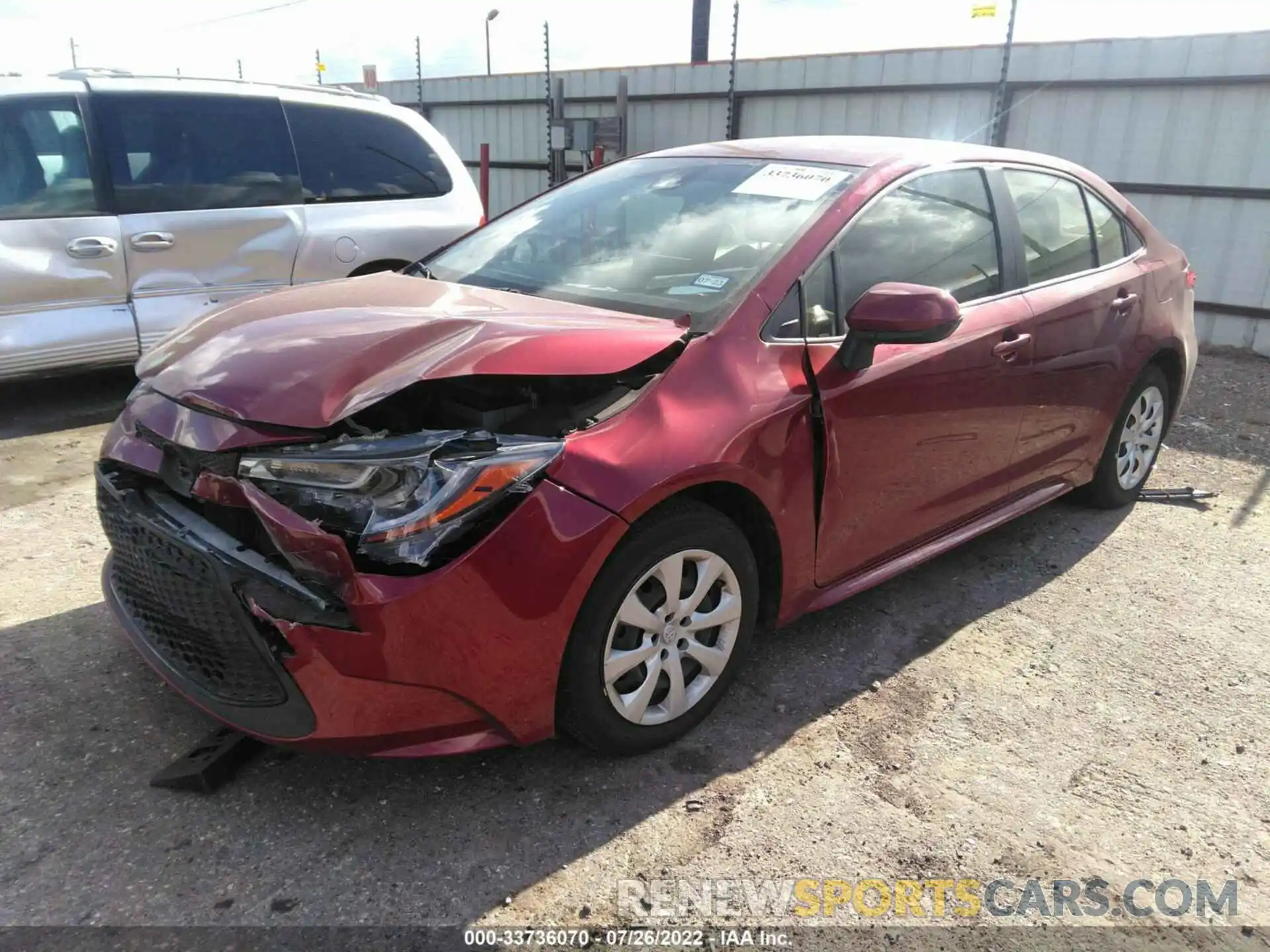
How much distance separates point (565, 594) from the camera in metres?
2.25

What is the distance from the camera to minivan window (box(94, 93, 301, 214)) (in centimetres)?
535

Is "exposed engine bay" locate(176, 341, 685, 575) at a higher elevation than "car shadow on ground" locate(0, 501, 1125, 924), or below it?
higher

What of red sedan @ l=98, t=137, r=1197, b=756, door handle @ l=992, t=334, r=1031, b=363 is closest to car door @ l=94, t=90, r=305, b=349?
red sedan @ l=98, t=137, r=1197, b=756

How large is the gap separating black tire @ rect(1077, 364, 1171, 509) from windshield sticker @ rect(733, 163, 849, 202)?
77.8 inches

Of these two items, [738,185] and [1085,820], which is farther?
[738,185]

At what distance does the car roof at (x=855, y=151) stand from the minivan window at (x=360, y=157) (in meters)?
3.05

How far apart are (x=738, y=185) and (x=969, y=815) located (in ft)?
6.83

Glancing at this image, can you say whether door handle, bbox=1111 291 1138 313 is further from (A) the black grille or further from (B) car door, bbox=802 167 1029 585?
(A) the black grille

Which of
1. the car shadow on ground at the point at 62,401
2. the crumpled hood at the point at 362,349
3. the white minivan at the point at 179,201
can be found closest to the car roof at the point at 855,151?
the crumpled hood at the point at 362,349

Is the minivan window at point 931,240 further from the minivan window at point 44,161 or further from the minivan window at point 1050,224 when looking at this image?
the minivan window at point 44,161

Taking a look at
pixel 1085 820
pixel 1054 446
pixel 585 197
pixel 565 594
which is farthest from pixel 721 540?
pixel 1054 446

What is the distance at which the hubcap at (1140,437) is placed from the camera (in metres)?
4.43

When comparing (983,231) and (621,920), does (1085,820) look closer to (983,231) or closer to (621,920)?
(621,920)

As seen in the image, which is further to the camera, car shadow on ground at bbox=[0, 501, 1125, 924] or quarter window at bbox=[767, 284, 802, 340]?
quarter window at bbox=[767, 284, 802, 340]
